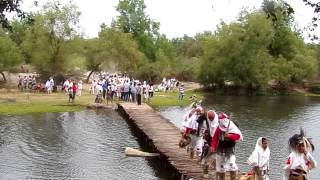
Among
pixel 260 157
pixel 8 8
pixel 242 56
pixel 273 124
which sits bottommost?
pixel 273 124

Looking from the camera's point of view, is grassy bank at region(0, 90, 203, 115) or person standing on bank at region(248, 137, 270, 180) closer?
person standing on bank at region(248, 137, 270, 180)

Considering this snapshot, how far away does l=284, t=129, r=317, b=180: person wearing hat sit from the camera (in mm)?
12039

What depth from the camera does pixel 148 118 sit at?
1388 inches

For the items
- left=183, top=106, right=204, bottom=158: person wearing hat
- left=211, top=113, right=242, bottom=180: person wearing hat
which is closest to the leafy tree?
left=183, top=106, right=204, bottom=158: person wearing hat

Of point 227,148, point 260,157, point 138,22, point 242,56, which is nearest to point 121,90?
point 242,56

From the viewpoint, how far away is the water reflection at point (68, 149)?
21812 millimetres

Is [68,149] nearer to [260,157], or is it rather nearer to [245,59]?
[260,157]

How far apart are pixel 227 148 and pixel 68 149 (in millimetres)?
13002

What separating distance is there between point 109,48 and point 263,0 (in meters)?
64.4

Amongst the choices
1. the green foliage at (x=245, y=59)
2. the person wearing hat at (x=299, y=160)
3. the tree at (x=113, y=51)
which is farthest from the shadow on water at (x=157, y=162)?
the green foliage at (x=245, y=59)

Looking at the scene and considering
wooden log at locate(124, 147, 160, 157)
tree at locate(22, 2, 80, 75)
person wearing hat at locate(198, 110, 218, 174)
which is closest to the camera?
person wearing hat at locate(198, 110, 218, 174)

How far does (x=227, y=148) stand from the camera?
1590cm

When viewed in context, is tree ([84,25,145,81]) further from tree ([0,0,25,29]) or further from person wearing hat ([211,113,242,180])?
tree ([0,0,25,29])

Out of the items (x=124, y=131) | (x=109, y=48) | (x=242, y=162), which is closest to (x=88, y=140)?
(x=124, y=131)
